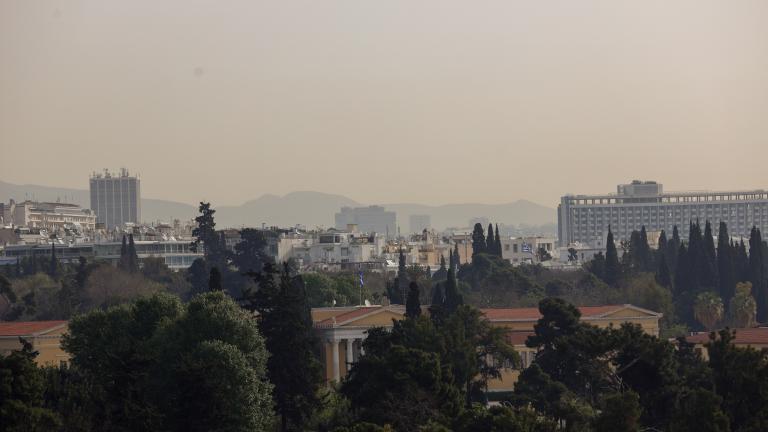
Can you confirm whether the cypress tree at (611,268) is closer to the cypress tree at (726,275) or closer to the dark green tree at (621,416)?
the cypress tree at (726,275)

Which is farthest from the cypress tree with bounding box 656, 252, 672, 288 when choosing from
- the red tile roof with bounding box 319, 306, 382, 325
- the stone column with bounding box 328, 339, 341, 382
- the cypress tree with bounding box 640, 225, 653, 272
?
the stone column with bounding box 328, 339, 341, 382

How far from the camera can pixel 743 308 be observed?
117 metres

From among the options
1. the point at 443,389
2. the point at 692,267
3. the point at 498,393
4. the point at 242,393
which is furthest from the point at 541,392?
the point at 692,267

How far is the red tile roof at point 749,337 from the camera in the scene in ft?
300

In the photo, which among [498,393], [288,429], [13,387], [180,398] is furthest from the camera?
[498,393]

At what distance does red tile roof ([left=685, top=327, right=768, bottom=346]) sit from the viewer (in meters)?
91.5

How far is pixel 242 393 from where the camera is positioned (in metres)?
66.2

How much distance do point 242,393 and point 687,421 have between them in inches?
567

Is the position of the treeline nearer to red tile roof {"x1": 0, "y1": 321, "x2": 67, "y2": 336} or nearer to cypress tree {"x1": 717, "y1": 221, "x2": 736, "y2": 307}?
cypress tree {"x1": 717, "y1": 221, "x2": 736, "y2": 307}

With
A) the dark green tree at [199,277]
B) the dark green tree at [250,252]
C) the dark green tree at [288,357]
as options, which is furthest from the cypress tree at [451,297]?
the dark green tree at [250,252]

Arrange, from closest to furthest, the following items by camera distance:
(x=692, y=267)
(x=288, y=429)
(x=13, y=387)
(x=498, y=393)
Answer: (x=13, y=387) < (x=288, y=429) < (x=498, y=393) < (x=692, y=267)

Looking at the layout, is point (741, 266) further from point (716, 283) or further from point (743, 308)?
point (743, 308)

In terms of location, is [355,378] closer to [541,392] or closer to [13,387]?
[541,392]

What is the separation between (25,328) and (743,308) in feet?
129
